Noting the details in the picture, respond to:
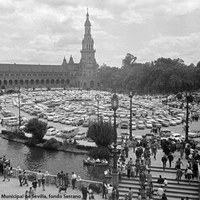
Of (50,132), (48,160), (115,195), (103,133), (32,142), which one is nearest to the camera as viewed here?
(115,195)

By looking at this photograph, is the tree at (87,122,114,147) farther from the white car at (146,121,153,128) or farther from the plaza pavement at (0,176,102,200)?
the white car at (146,121,153,128)

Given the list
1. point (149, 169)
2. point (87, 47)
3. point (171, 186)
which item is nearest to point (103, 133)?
point (149, 169)

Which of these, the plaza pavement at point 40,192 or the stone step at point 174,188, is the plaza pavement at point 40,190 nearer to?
the plaza pavement at point 40,192

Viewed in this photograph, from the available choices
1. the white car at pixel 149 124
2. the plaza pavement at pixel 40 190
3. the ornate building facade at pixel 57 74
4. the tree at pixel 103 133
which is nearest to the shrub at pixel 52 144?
the tree at pixel 103 133

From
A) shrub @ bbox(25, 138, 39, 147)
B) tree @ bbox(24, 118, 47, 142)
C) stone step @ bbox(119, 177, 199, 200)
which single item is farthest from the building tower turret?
stone step @ bbox(119, 177, 199, 200)

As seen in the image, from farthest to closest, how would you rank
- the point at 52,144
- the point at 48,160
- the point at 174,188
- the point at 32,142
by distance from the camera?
the point at 32,142 < the point at 52,144 < the point at 48,160 < the point at 174,188

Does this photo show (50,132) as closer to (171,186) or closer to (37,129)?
(37,129)

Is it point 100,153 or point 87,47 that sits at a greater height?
point 87,47
